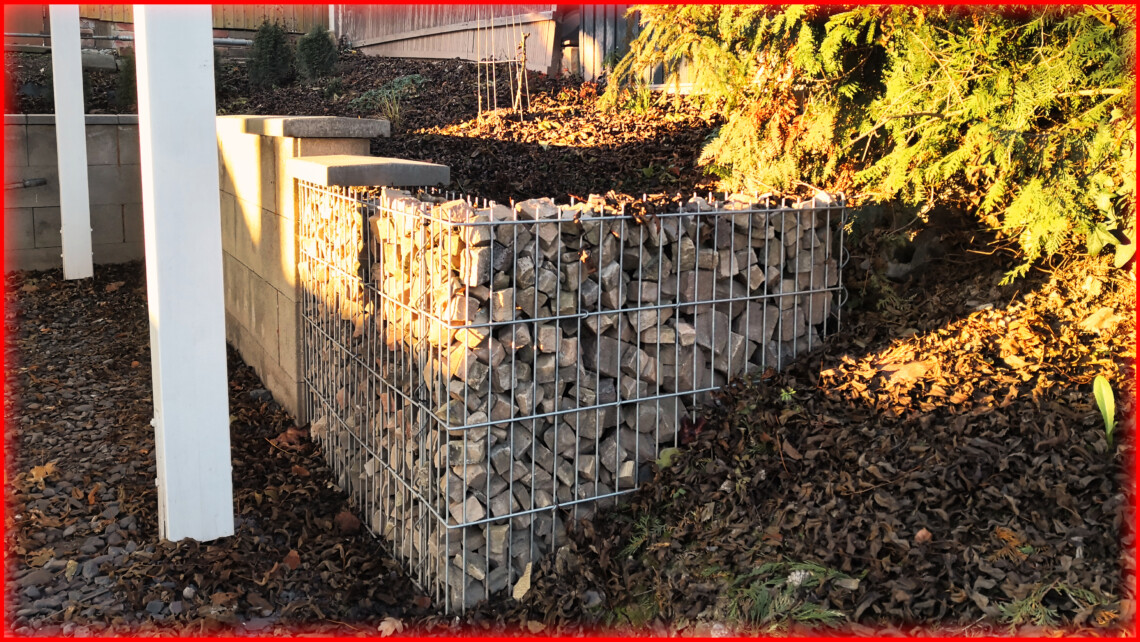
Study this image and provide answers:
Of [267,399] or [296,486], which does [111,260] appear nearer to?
[267,399]

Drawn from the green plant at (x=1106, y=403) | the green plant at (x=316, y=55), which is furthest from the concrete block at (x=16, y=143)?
the green plant at (x=1106, y=403)

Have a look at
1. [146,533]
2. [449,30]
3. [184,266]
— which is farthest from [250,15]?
[146,533]

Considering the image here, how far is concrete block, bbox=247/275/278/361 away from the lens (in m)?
5.47

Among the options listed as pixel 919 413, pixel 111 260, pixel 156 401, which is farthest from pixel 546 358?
pixel 111 260

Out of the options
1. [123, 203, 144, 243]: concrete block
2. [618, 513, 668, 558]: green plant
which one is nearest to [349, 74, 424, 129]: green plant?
[123, 203, 144, 243]: concrete block

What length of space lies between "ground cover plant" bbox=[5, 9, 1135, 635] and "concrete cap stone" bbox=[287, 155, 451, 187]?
130 centimetres

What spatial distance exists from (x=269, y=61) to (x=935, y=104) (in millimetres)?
9131

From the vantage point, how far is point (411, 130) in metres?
7.81

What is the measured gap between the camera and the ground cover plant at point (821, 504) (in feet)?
9.50

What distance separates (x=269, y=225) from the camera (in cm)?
537

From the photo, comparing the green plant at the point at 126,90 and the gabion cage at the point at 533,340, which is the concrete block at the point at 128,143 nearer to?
the green plant at the point at 126,90

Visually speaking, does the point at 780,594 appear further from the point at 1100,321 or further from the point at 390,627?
the point at 1100,321

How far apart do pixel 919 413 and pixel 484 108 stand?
574 cm

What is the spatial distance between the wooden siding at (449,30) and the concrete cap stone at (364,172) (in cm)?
430
